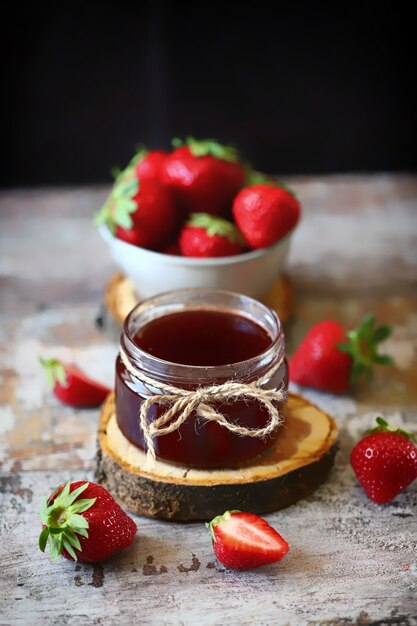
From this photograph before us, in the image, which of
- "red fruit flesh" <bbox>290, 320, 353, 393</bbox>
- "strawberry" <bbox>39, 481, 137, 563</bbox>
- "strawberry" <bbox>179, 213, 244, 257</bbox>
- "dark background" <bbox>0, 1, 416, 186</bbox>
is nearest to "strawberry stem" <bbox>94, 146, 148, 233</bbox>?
"strawberry" <bbox>179, 213, 244, 257</bbox>

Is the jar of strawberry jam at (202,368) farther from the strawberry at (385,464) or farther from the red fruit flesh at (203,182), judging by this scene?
the red fruit flesh at (203,182)

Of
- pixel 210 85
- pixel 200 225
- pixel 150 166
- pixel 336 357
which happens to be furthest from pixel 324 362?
pixel 210 85

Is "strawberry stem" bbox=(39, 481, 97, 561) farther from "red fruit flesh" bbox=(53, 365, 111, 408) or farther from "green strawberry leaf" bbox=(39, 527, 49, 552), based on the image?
"red fruit flesh" bbox=(53, 365, 111, 408)

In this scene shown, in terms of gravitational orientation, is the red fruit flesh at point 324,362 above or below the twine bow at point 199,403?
below

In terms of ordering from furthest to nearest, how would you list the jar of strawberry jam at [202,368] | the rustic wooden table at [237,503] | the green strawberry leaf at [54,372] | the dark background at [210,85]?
the dark background at [210,85] → the green strawberry leaf at [54,372] → the jar of strawberry jam at [202,368] → the rustic wooden table at [237,503]

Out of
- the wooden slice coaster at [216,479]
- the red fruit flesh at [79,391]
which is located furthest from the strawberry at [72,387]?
the wooden slice coaster at [216,479]

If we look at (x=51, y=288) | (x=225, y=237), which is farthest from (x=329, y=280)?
(x=51, y=288)
